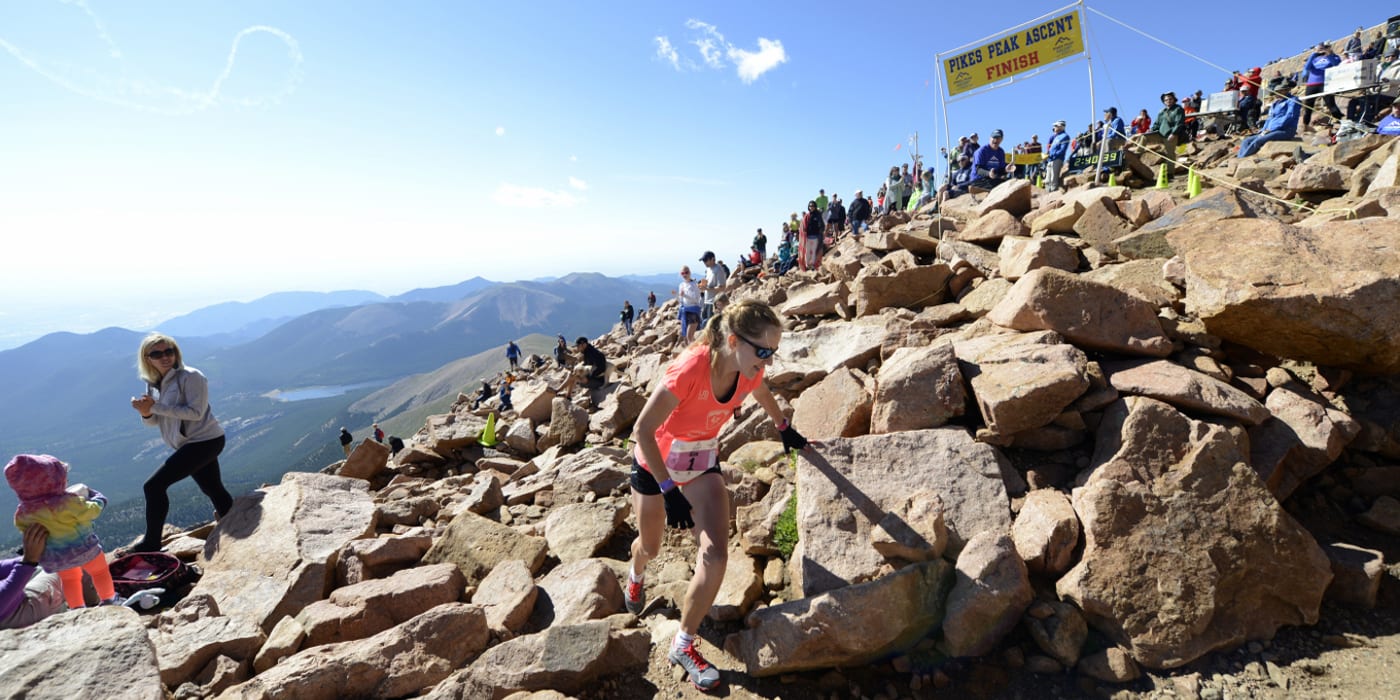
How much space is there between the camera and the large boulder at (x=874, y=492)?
4180 mm

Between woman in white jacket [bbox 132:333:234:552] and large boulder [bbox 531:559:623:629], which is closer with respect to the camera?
large boulder [bbox 531:559:623:629]

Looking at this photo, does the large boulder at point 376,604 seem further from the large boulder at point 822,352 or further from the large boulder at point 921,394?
the large boulder at point 822,352

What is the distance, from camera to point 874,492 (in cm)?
457

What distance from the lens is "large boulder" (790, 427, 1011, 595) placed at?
418 centimetres

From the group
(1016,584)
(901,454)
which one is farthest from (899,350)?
(1016,584)

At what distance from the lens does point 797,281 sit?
1501cm

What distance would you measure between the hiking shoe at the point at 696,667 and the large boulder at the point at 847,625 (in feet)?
0.84

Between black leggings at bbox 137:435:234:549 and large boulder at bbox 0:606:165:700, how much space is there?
342 centimetres

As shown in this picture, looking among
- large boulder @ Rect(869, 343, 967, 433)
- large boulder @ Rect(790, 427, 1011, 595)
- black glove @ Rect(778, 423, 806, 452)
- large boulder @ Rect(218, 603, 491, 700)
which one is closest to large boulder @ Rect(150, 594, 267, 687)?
large boulder @ Rect(218, 603, 491, 700)

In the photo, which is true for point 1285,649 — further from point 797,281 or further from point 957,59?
point 957,59

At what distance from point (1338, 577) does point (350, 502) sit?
9.45 m

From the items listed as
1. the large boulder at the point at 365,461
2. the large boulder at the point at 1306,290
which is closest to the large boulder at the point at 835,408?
the large boulder at the point at 1306,290

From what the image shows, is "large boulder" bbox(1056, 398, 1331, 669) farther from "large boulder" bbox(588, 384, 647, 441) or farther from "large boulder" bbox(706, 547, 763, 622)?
"large boulder" bbox(588, 384, 647, 441)

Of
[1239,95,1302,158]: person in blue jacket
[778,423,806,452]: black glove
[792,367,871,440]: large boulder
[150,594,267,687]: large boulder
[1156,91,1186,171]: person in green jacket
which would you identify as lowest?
[150,594,267,687]: large boulder
